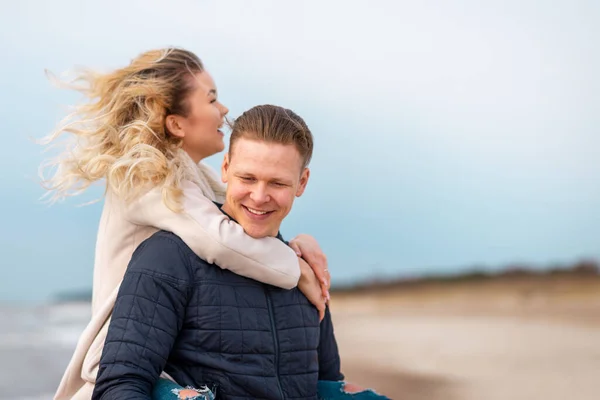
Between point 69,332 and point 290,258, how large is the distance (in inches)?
455

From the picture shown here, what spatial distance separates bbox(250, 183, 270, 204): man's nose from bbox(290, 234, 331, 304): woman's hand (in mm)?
403

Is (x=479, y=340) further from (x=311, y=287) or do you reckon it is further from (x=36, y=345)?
(x=311, y=287)

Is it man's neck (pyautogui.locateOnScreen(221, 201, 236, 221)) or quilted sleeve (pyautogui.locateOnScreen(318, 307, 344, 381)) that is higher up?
man's neck (pyautogui.locateOnScreen(221, 201, 236, 221))

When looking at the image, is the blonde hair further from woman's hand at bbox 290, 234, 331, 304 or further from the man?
woman's hand at bbox 290, 234, 331, 304

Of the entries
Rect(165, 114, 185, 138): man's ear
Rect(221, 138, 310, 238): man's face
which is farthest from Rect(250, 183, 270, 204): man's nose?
Rect(165, 114, 185, 138): man's ear

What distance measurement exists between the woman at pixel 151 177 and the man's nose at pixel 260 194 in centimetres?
10

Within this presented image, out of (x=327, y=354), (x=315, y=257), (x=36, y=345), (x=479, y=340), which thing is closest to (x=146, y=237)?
(x=315, y=257)

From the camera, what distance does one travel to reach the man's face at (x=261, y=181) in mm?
2125

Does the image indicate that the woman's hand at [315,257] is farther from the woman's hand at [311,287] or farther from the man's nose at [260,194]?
the man's nose at [260,194]

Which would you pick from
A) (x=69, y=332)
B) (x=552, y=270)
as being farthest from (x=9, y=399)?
(x=552, y=270)

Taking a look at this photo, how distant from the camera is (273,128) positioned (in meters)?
2.14

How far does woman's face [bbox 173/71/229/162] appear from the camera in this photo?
8.32ft

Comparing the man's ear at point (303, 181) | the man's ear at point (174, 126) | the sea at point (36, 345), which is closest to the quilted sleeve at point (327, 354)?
the man's ear at point (303, 181)

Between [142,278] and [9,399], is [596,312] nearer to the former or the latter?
[9,399]
